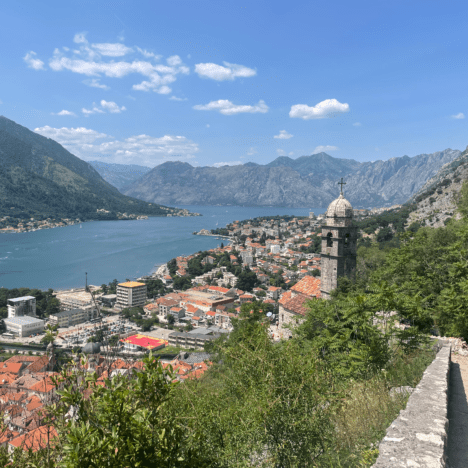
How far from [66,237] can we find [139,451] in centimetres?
9047

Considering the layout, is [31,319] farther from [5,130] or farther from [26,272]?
[5,130]

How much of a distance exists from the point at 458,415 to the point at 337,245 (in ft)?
31.6

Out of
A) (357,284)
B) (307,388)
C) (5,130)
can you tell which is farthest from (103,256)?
(5,130)

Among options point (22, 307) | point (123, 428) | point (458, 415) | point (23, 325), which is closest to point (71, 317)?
point (23, 325)

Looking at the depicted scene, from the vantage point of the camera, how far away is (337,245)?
12930mm

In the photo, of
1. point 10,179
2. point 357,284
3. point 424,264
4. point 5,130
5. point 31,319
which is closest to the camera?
point 424,264

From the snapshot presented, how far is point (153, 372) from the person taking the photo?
1.92 metres

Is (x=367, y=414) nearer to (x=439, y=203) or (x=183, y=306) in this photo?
(x=183, y=306)

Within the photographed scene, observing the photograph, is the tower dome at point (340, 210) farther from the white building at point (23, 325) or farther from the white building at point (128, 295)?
the white building at point (23, 325)

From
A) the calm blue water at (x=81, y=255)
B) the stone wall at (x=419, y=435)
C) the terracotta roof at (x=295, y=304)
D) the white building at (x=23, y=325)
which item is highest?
the stone wall at (x=419, y=435)

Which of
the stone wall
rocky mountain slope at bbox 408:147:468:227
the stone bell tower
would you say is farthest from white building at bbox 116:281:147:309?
the stone wall

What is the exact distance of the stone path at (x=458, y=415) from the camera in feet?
8.97

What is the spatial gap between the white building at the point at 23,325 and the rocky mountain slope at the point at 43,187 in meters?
86.8

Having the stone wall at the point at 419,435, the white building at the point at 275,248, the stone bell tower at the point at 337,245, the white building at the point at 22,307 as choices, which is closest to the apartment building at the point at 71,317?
the white building at the point at 22,307
